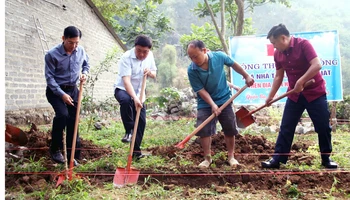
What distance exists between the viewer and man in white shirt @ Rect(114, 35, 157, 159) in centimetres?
347

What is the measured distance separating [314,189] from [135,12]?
14.8m

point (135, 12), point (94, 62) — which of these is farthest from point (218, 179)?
point (135, 12)

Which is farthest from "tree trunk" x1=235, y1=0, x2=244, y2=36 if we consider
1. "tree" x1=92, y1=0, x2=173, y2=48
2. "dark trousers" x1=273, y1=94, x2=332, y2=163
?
"tree" x1=92, y1=0, x2=173, y2=48

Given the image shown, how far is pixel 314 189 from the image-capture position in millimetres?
2713

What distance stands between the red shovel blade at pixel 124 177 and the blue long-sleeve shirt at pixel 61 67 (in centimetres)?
107

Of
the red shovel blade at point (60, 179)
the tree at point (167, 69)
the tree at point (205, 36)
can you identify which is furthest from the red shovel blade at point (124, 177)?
the tree at point (167, 69)

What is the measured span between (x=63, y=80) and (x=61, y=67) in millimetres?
155

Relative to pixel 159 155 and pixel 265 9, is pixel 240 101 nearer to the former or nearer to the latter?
pixel 159 155

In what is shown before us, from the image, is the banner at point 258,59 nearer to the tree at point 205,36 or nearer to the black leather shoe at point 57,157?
the black leather shoe at point 57,157

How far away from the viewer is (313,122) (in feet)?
10.5

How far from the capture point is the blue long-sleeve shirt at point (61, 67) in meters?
3.20

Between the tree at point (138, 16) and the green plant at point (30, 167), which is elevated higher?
the tree at point (138, 16)

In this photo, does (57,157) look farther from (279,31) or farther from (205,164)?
(279,31)

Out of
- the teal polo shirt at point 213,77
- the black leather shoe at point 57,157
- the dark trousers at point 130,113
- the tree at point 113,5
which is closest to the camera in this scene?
the teal polo shirt at point 213,77
